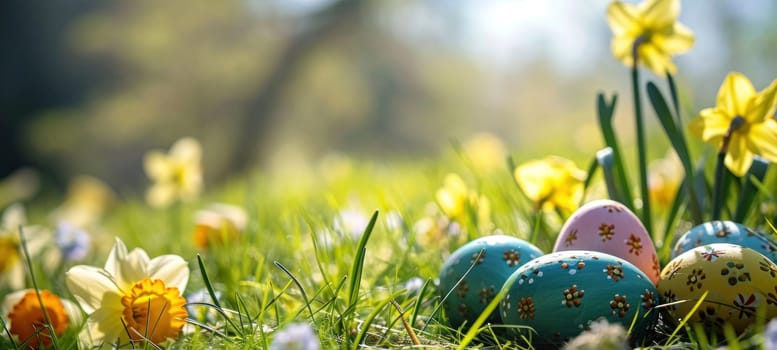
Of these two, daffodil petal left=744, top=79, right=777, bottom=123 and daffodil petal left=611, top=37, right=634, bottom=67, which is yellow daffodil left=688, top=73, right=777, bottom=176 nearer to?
daffodil petal left=744, top=79, right=777, bottom=123

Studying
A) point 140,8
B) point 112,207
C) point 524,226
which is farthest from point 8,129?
point 524,226

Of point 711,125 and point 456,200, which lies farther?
point 456,200

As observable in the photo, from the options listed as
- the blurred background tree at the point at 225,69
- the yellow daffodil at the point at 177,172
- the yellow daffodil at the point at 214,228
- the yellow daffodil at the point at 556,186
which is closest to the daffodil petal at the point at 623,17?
the yellow daffodil at the point at 556,186

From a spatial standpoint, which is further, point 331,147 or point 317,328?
point 331,147

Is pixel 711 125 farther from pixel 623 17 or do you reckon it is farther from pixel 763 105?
pixel 623 17

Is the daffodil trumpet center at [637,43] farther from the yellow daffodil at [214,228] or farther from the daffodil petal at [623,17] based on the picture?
the yellow daffodil at [214,228]

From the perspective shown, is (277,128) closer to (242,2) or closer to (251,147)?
(251,147)

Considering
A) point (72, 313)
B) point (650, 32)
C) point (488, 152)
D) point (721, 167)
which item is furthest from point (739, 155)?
point (488, 152)
